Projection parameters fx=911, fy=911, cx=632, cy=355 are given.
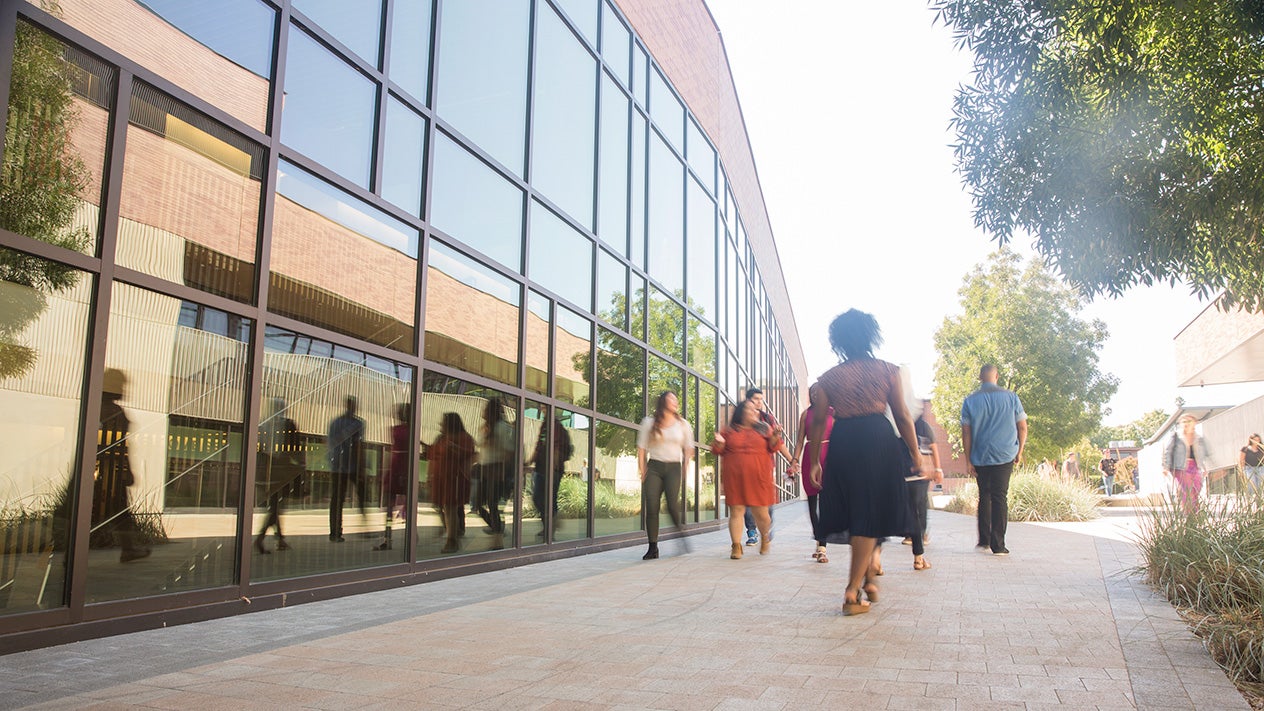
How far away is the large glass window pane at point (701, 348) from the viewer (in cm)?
1590

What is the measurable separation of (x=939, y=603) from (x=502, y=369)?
15.5 ft

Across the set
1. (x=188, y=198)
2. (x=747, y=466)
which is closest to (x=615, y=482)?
(x=747, y=466)

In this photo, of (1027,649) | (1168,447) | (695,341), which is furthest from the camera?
(695,341)

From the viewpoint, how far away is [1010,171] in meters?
8.41

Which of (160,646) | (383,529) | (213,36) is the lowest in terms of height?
(160,646)

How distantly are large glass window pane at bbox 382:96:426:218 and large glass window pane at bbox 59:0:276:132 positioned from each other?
135 cm

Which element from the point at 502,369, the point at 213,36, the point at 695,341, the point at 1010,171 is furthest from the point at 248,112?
the point at 695,341

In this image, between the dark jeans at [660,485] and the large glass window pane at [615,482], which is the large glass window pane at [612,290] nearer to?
the large glass window pane at [615,482]

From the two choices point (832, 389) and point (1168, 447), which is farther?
point (1168, 447)

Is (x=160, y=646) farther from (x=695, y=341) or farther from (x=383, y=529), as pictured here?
(x=695, y=341)

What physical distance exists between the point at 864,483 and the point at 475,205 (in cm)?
477

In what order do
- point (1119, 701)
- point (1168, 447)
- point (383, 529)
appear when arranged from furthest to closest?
point (1168, 447)
point (383, 529)
point (1119, 701)

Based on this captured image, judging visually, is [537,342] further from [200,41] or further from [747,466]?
[200,41]

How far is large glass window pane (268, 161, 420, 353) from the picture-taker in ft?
20.0
